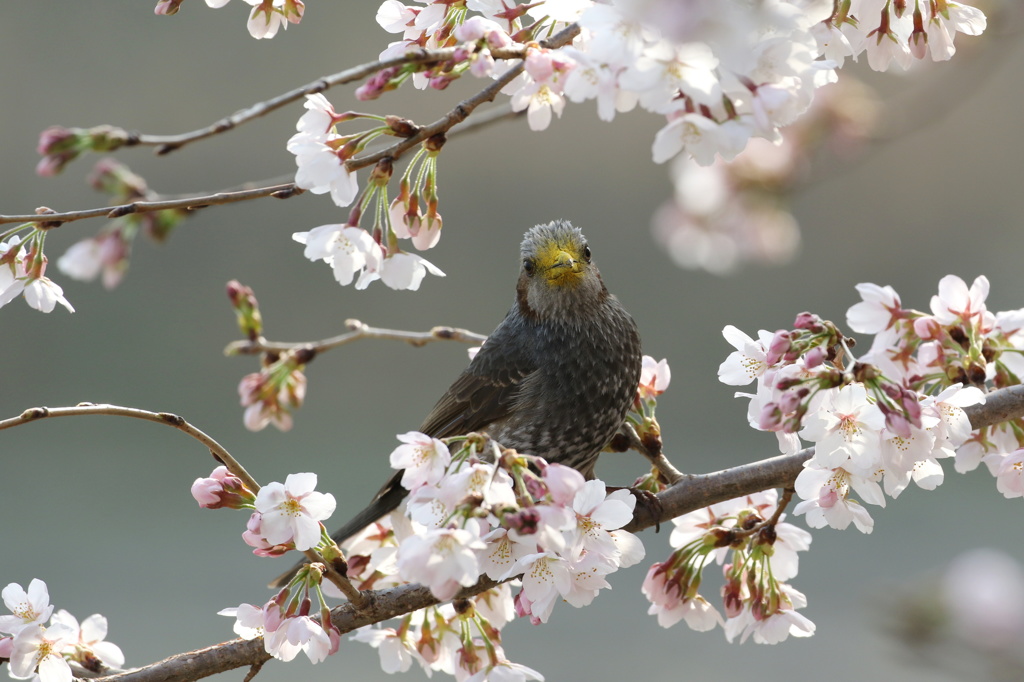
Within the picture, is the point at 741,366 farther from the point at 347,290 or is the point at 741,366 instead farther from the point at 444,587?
the point at 347,290

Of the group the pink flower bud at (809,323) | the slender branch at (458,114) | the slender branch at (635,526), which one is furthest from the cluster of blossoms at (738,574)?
the slender branch at (458,114)

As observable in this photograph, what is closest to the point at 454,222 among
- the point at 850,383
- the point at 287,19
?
the point at 287,19

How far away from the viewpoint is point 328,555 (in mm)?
976

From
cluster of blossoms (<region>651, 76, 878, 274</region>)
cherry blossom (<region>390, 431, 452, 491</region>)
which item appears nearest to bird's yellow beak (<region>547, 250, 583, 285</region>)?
cherry blossom (<region>390, 431, 452, 491</region>)

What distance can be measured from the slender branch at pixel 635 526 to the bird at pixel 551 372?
321mm

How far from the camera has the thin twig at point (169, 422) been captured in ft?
2.83

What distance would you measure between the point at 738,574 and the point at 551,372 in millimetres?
515

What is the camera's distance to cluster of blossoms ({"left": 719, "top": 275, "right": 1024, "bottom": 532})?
2.60 feet

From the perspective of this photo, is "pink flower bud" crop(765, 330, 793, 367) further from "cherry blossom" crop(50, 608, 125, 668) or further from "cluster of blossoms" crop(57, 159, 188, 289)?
"cluster of blossoms" crop(57, 159, 188, 289)

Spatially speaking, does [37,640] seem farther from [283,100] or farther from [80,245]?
[80,245]

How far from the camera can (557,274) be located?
150cm

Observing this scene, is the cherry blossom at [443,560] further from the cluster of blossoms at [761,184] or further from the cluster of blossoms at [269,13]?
the cluster of blossoms at [761,184]

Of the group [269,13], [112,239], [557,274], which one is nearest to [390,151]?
[269,13]

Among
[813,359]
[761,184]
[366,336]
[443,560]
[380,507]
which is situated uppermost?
[761,184]
